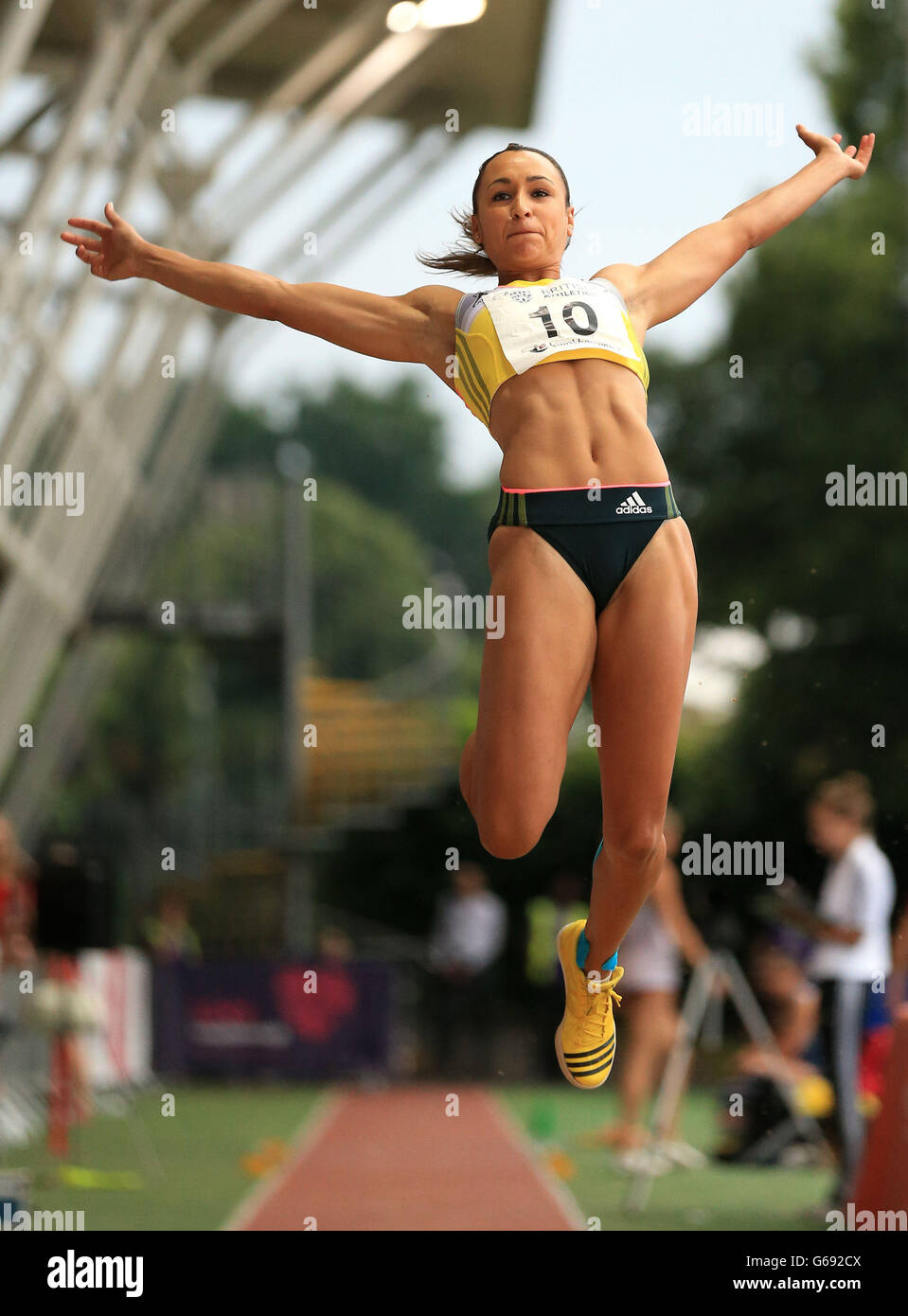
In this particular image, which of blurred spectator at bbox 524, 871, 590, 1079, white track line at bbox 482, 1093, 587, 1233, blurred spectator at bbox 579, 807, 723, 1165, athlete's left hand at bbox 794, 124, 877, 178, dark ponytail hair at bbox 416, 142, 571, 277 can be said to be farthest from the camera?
blurred spectator at bbox 524, 871, 590, 1079

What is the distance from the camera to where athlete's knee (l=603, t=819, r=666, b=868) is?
3.80 m

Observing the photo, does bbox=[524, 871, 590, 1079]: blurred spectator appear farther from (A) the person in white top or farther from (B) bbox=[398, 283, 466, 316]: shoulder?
(B) bbox=[398, 283, 466, 316]: shoulder

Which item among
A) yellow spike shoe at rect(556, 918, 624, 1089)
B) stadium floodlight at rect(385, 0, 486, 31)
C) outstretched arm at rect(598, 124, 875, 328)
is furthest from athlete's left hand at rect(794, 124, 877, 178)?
stadium floodlight at rect(385, 0, 486, 31)

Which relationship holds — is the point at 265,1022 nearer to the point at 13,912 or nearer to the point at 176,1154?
the point at 176,1154

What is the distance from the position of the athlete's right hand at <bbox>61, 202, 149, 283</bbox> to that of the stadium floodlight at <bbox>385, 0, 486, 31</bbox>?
381cm

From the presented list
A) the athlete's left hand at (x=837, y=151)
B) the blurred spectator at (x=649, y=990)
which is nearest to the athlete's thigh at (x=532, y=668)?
the athlete's left hand at (x=837, y=151)

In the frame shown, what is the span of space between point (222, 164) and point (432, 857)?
8.55 m

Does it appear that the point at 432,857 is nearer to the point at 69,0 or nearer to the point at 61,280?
the point at 61,280

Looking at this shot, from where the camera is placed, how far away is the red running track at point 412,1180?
7285 mm

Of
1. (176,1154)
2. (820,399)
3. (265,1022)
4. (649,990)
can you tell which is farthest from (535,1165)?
(820,399)

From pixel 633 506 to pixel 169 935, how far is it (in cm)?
1301

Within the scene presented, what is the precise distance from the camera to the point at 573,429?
12.5 ft

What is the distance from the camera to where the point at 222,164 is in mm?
13602
